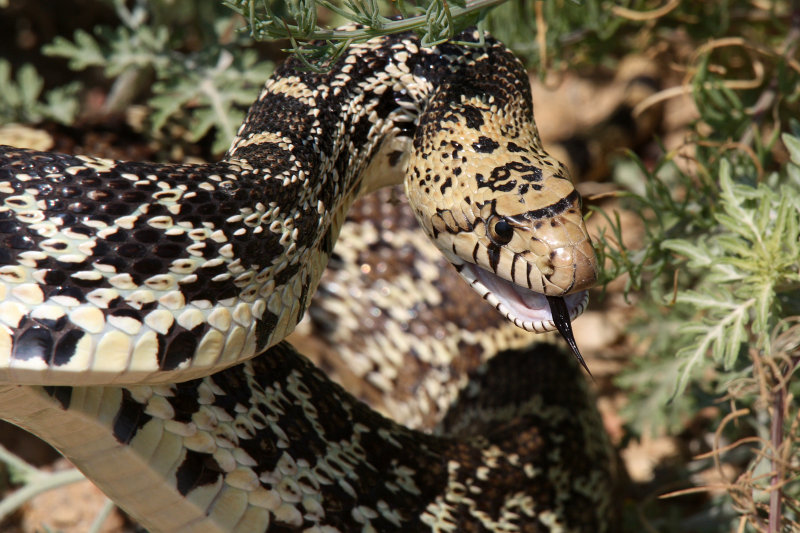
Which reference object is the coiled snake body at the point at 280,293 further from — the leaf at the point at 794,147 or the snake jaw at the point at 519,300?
the leaf at the point at 794,147

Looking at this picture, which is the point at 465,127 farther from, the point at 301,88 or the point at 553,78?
the point at 553,78

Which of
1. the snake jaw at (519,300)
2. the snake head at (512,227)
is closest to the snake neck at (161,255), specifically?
the snake head at (512,227)

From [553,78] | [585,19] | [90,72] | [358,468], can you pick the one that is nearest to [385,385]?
[358,468]

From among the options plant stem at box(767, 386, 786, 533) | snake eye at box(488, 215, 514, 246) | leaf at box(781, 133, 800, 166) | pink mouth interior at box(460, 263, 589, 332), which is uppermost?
leaf at box(781, 133, 800, 166)

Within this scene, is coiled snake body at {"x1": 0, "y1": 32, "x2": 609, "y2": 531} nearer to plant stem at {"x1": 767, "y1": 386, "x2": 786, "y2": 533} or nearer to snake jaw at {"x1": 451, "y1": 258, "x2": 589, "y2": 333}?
snake jaw at {"x1": 451, "y1": 258, "x2": 589, "y2": 333}

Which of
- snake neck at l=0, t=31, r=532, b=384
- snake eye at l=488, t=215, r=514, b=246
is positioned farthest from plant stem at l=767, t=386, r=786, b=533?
snake neck at l=0, t=31, r=532, b=384

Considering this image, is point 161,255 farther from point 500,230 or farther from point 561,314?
point 561,314

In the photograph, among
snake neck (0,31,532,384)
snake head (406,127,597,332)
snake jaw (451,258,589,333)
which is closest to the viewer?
snake neck (0,31,532,384)
